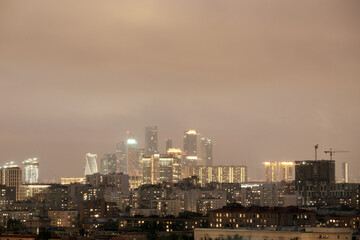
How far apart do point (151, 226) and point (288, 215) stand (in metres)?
7.50

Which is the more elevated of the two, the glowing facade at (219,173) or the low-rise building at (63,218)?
the glowing facade at (219,173)

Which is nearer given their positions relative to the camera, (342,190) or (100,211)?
(100,211)

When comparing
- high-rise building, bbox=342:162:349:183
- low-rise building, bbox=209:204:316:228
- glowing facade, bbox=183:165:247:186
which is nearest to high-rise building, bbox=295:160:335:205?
high-rise building, bbox=342:162:349:183

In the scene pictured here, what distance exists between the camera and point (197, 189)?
3457 inches

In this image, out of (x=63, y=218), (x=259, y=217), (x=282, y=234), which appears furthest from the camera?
(x=63, y=218)

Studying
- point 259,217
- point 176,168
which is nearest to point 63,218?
point 259,217

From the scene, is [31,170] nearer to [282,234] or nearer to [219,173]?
[219,173]

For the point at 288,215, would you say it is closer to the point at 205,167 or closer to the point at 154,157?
the point at 154,157

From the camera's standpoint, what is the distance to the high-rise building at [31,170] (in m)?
145

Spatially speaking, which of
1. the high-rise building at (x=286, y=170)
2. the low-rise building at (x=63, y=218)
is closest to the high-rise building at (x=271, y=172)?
the high-rise building at (x=286, y=170)

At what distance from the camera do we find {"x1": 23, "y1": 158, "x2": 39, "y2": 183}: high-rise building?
476 feet

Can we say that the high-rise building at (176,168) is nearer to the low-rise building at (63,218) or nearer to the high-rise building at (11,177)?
the high-rise building at (11,177)

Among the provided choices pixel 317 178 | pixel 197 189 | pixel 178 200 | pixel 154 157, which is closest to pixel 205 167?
pixel 154 157

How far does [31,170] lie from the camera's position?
480 ft
